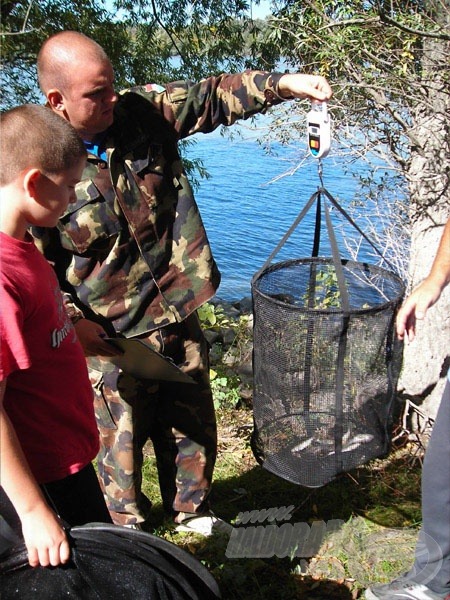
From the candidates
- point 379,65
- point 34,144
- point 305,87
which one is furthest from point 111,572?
point 379,65

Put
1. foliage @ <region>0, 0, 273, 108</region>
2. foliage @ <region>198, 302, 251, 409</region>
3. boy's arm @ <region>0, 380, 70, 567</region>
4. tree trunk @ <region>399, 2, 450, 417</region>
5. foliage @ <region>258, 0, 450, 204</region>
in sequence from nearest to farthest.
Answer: boy's arm @ <region>0, 380, 70, 567</region> < foliage @ <region>258, 0, 450, 204</region> < tree trunk @ <region>399, 2, 450, 417</region> < foliage @ <region>198, 302, 251, 409</region> < foliage @ <region>0, 0, 273, 108</region>

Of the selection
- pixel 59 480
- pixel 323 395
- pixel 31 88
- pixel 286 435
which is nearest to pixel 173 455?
pixel 286 435

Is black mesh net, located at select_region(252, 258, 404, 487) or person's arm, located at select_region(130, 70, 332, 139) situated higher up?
person's arm, located at select_region(130, 70, 332, 139)

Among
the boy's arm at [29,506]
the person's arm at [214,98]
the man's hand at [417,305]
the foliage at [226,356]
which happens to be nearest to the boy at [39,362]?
the boy's arm at [29,506]

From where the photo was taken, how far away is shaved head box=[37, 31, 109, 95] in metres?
2.19

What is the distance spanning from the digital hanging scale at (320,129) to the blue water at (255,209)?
13.3 feet

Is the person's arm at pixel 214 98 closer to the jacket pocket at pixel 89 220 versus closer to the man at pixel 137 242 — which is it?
the man at pixel 137 242

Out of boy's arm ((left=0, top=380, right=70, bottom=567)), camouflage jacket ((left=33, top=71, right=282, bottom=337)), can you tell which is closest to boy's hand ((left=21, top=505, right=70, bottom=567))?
boy's arm ((left=0, top=380, right=70, bottom=567))

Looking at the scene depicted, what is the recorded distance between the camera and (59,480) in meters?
1.89

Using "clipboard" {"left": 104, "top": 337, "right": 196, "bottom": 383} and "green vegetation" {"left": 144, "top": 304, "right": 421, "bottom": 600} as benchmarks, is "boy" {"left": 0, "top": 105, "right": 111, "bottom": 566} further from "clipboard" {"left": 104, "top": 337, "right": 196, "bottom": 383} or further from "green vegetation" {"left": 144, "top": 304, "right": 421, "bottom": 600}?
"green vegetation" {"left": 144, "top": 304, "right": 421, "bottom": 600}

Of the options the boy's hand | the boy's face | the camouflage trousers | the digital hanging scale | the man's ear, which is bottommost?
the camouflage trousers

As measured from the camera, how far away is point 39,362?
1772 mm

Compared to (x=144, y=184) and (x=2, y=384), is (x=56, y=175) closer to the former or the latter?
(x=2, y=384)

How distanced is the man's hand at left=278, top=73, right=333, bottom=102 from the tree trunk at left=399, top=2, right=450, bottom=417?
1281 mm
